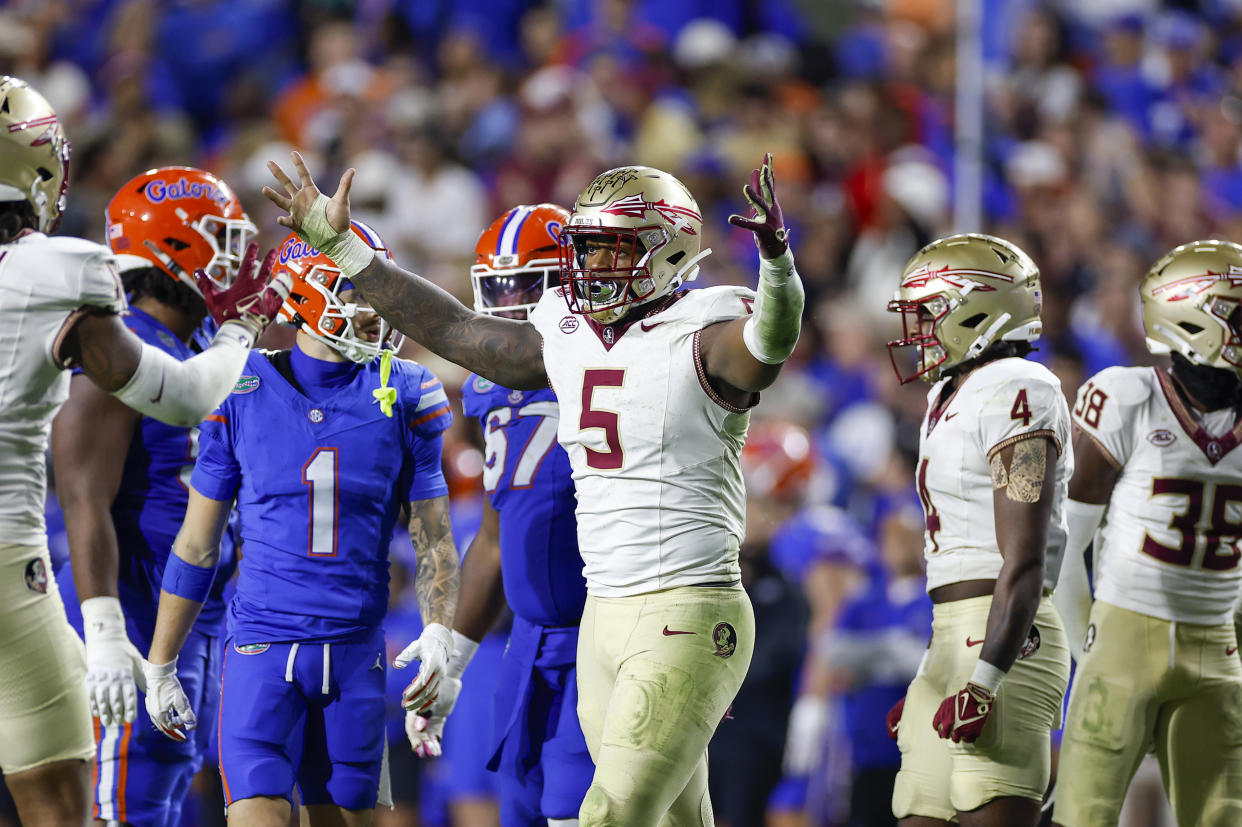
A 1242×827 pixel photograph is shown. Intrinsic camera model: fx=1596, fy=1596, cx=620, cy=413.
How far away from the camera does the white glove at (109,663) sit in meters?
4.84

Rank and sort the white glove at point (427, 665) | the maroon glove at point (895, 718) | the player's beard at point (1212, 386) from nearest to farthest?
the white glove at point (427, 665)
the maroon glove at point (895, 718)
the player's beard at point (1212, 386)

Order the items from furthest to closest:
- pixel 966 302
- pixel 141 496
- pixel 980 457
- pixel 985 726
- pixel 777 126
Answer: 1. pixel 777 126
2. pixel 141 496
3. pixel 966 302
4. pixel 980 457
5. pixel 985 726

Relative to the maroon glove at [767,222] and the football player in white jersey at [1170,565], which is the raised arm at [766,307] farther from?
the football player in white jersey at [1170,565]

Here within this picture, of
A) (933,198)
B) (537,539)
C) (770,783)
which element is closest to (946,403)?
(537,539)

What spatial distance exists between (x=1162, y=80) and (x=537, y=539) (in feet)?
33.8

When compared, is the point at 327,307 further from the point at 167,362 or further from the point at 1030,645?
the point at 1030,645

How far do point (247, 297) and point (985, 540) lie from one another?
2.36m

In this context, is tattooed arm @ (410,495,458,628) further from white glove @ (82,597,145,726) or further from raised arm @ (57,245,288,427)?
white glove @ (82,597,145,726)

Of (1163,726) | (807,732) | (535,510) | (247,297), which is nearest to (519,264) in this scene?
(535,510)

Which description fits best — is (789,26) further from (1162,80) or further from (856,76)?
(1162,80)

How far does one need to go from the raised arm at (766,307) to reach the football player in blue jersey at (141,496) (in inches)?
84.3

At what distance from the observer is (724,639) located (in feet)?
13.9

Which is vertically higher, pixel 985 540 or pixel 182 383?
pixel 182 383

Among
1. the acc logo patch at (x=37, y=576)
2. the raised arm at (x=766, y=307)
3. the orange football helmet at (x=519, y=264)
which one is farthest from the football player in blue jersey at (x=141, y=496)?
the raised arm at (x=766, y=307)
